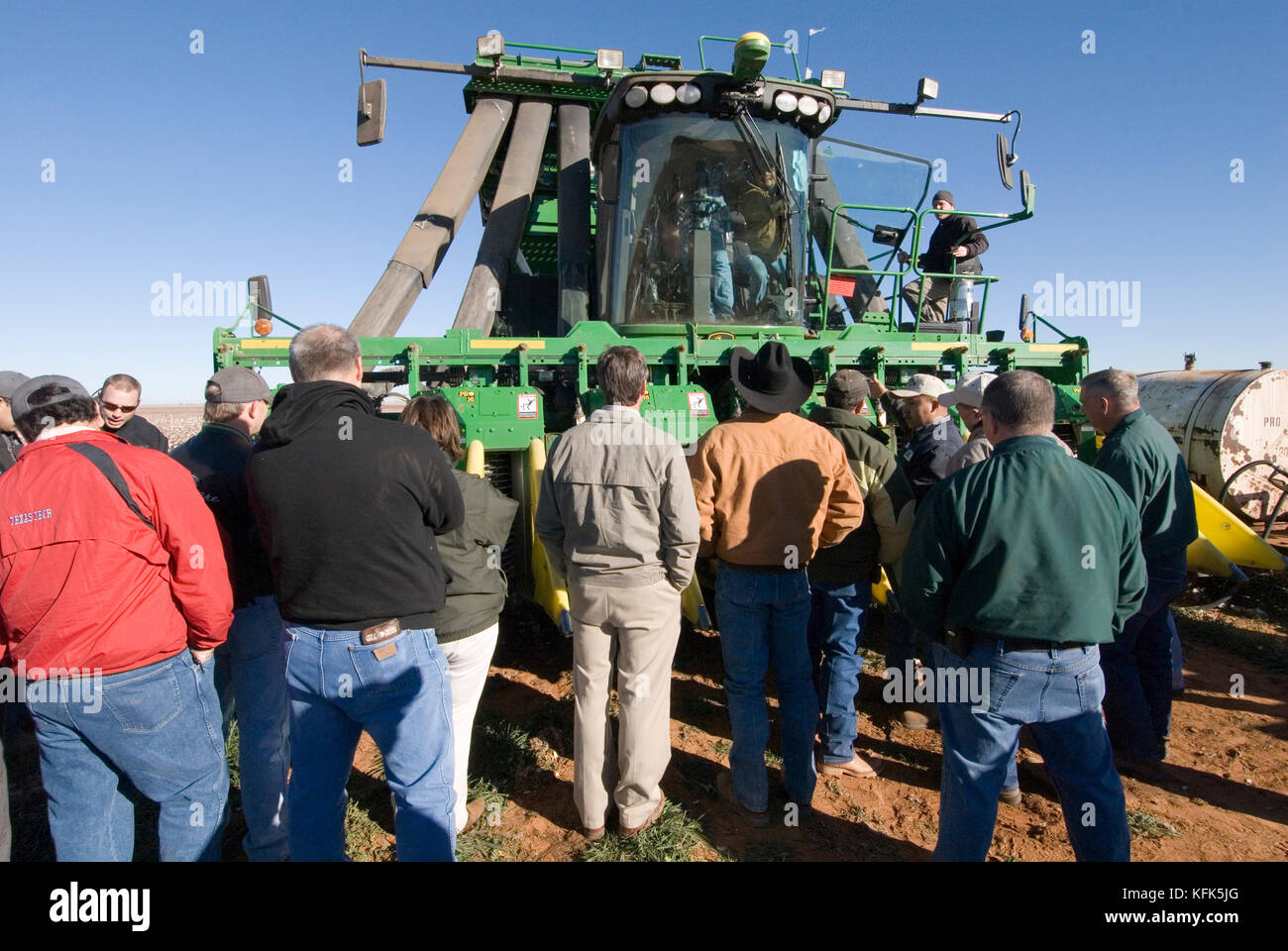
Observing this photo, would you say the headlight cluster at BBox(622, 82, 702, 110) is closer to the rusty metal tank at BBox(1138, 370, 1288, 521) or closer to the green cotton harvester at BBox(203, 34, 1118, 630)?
the green cotton harvester at BBox(203, 34, 1118, 630)

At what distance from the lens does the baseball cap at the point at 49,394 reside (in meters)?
2.15

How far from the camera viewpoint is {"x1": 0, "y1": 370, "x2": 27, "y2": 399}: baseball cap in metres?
3.67

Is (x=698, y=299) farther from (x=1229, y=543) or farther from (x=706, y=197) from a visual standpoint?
(x=1229, y=543)

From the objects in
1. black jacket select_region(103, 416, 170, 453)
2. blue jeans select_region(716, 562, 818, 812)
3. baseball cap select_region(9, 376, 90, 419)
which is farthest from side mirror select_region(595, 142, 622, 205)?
baseball cap select_region(9, 376, 90, 419)

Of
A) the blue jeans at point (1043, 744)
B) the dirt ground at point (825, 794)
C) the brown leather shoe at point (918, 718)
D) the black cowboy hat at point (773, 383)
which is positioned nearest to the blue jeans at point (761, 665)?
the dirt ground at point (825, 794)

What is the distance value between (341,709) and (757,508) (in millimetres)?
1703

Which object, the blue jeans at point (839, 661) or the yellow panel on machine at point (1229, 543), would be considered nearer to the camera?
the blue jeans at point (839, 661)

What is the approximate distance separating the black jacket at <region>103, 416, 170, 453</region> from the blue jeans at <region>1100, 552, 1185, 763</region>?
16.4ft

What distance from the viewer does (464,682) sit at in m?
2.84

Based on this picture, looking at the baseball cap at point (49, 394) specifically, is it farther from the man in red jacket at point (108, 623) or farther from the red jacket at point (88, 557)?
the red jacket at point (88, 557)

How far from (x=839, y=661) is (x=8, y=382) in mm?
4432

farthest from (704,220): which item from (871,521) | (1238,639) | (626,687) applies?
(1238,639)

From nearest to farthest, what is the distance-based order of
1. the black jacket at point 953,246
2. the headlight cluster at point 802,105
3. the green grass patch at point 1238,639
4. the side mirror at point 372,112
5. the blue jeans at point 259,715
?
the blue jeans at point 259,715
the green grass patch at point 1238,639
the side mirror at point 372,112
the headlight cluster at point 802,105
the black jacket at point 953,246

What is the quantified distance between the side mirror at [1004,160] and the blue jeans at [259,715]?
593cm
